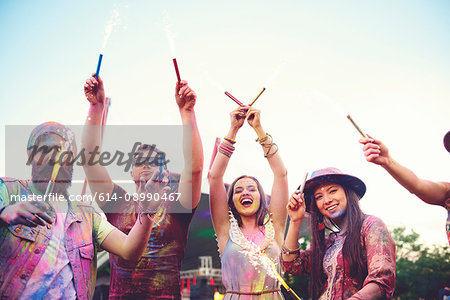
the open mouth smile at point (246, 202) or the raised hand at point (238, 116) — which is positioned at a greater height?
the raised hand at point (238, 116)

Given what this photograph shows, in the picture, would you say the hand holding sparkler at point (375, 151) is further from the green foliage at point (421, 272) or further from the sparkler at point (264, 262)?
the green foliage at point (421, 272)

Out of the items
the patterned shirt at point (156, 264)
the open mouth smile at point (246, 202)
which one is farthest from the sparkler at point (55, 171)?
the open mouth smile at point (246, 202)

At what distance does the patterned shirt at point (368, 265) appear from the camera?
2.80 m

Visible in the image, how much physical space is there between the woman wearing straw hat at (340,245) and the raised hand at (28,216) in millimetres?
2112

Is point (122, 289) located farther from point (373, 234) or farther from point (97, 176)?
point (373, 234)

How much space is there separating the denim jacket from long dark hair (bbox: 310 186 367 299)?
1912mm

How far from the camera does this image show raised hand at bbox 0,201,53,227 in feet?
7.54

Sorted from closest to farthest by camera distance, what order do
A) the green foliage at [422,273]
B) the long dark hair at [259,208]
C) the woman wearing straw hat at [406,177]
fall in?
the woman wearing straw hat at [406,177]
the long dark hair at [259,208]
the green foliage at [422,273]

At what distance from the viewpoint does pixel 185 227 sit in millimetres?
3830

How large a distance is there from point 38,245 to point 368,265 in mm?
2518

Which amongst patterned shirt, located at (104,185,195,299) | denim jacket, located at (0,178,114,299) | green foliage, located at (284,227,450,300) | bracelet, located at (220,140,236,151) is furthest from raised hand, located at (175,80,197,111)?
green foliage, located at (284,227,450,300)

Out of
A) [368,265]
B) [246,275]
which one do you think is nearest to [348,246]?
[368,265]

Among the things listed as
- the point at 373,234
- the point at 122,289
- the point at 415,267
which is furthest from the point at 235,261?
the point at 415,267

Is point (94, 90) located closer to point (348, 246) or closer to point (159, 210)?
point (159, 210)
